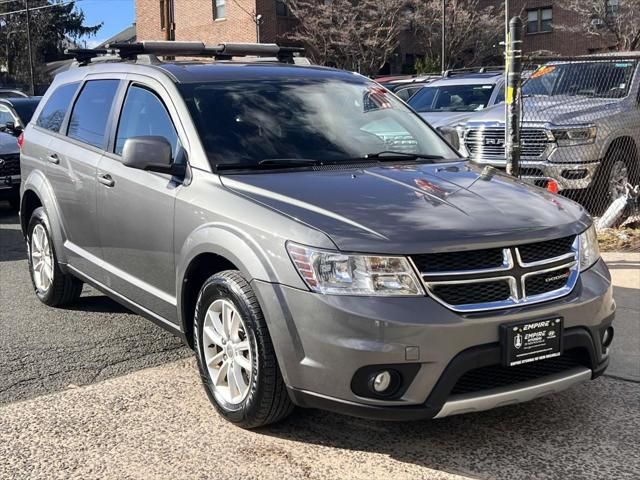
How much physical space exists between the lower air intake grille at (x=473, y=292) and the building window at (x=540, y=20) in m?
38.9

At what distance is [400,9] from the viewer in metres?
32.6

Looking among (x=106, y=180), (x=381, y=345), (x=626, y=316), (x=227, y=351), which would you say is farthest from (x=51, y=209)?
(x=626, y=316)

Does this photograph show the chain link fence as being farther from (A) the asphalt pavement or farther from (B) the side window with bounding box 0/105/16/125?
(B) the side window with bounding box 0/105/16/125

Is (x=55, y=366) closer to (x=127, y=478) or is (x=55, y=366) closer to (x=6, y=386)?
(x=6, y=386)

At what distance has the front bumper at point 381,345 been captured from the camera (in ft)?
10.4

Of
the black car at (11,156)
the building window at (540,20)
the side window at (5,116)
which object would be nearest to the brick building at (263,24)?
the building window at (540,20)

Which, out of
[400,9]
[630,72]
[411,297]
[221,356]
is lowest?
[221,356]

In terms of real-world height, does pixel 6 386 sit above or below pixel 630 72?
below

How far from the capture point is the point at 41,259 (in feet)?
20.3

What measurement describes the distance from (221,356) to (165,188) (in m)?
1.02

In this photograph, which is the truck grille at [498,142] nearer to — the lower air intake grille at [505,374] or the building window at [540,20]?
the lower air intake grille at [505,374]

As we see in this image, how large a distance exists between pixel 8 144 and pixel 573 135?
26.5 feet

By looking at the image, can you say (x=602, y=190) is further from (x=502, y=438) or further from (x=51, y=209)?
(x=51, y=209)

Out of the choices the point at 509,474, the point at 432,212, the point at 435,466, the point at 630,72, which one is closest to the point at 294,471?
the point at 435,466
